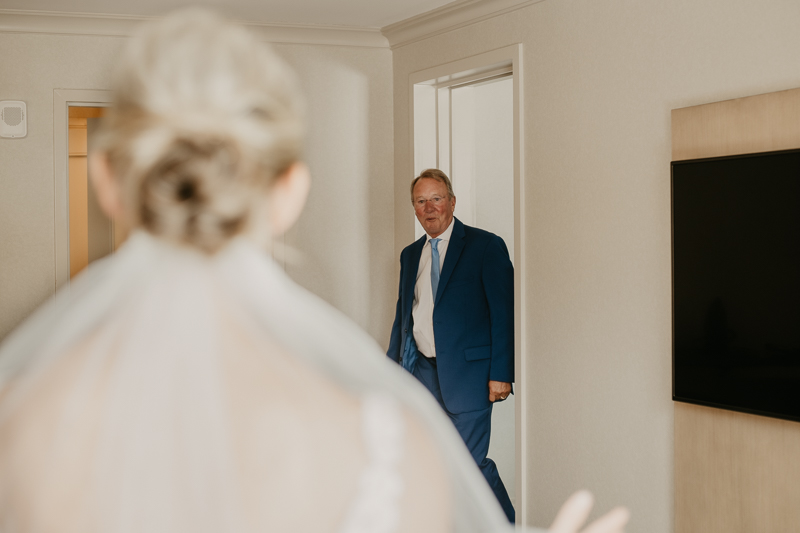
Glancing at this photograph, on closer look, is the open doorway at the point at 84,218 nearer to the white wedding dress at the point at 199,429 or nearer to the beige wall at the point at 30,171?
the beige wall at the point at 30,171

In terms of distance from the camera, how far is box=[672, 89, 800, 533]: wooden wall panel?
204cm

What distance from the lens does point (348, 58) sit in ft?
13.0

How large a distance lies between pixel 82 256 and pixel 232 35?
12.8 ft

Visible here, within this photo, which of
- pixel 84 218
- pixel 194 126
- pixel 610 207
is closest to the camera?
pixel 194 126

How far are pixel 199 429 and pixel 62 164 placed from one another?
331 cm

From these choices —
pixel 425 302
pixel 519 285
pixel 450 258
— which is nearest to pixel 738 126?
pixel 519 285

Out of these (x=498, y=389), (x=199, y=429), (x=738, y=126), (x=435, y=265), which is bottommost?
(x=498, y=389)

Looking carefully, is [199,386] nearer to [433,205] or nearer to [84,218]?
[433,205]

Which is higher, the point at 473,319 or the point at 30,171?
the point at 30,171

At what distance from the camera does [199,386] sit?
2.41 feet

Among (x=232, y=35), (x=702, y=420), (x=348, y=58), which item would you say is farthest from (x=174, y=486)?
(x=348, y=58)

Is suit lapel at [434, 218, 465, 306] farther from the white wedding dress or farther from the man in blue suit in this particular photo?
the white wedding dress

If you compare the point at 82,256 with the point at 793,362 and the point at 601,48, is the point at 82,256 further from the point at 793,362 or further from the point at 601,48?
the point at 793,362

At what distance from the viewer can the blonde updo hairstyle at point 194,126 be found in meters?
0.68
